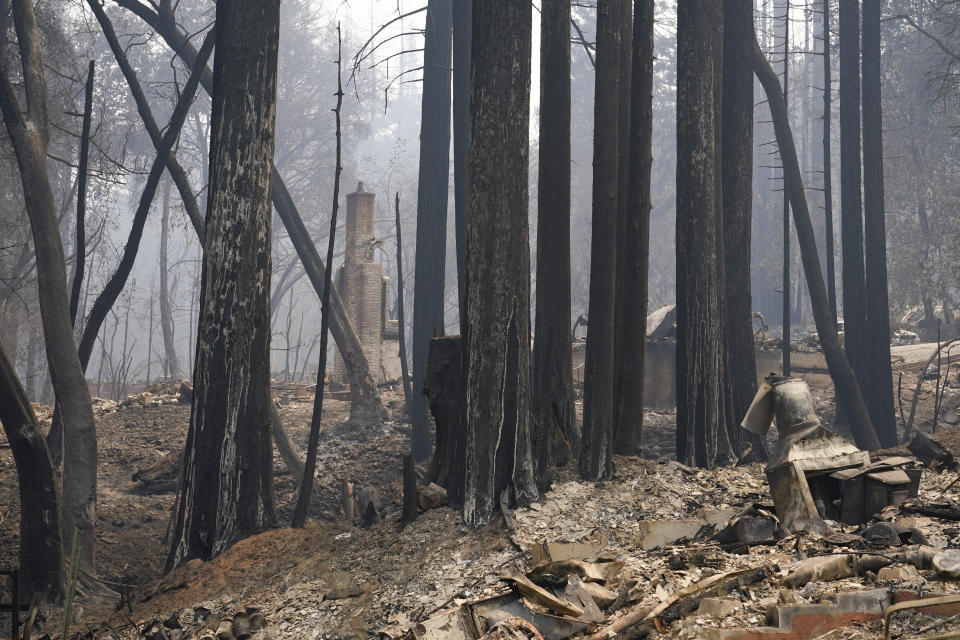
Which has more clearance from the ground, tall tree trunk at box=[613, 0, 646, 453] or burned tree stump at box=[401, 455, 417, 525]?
tall tree trunk at box=[613, 0, 646, 453]

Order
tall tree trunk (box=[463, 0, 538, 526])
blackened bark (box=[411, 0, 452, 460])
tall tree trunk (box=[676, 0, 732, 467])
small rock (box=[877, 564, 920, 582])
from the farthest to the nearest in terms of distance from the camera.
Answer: blackened bark (box=[411, 0, 452, 460]) < tall tree trunk (box=[676, 0, 732, 467]) < tall tree trunk (box=[463, 0, 538, 526]) < small rock (box=[877, 564, 920, 582])

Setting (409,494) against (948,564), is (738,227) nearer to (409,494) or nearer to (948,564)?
(409,494)

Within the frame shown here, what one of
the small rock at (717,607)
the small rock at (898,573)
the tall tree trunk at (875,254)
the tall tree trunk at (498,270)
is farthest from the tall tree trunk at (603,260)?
the tall tree trunk at (875,254)

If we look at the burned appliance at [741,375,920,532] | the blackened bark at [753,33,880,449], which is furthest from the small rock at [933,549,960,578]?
the blackened bark at [753,33,880,449]

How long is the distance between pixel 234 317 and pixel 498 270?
2273 millimetres

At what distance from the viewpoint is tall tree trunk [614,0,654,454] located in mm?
7023

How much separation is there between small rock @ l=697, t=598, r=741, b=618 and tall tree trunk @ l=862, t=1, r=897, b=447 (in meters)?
8.70

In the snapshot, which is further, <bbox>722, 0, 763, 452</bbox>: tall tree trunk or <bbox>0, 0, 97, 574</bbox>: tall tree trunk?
<bbox>722, 0, 763, 452</bbox>: tall tree trunk

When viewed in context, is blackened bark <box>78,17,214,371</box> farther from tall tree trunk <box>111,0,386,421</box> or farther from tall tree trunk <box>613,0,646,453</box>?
tall tree trunk <box>613,0,646,453</box>

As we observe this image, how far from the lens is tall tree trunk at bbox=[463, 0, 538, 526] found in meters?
5.59

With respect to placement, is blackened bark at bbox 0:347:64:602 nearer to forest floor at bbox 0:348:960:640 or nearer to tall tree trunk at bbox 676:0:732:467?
forest floor at bbox 0:348:960:640

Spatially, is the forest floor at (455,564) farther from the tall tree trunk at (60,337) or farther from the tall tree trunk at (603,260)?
the tall tree trunk at (60,337)

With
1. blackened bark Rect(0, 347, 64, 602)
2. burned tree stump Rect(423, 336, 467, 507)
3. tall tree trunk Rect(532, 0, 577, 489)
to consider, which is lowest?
blackened bark Rect(0, 347, 64, 602)

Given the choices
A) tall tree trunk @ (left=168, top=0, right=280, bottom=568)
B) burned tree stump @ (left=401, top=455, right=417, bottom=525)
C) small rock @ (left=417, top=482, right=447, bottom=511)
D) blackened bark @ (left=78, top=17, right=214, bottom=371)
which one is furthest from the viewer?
blackened bark @ (left=78, top=17, right=214, bottom=371)
